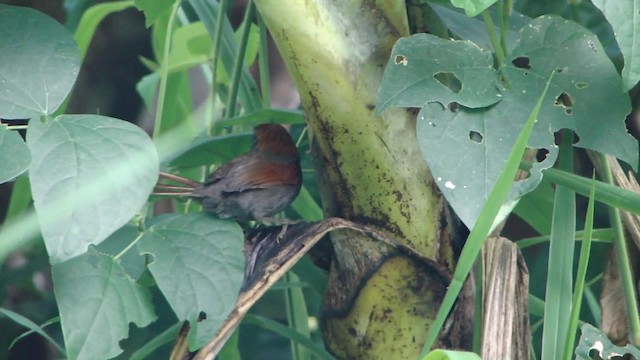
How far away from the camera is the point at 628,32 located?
2.53ft

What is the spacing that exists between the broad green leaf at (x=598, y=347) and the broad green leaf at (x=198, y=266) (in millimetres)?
347

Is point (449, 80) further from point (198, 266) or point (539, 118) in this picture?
point (198, 266)

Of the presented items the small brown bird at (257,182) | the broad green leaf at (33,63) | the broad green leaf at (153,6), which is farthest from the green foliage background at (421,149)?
the broad green leaf at (153,6)

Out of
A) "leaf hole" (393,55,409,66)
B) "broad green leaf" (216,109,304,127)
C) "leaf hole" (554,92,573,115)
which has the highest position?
"leaf hole" (393,55,409,66)

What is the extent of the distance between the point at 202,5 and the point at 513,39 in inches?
17.7

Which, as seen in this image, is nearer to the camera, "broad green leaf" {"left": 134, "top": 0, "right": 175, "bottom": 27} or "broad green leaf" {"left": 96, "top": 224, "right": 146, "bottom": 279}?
"broad green leaf" {"left": 96, "top": 224, "right": 146, "bottom": 279}

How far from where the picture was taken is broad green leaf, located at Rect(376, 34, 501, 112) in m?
0.80

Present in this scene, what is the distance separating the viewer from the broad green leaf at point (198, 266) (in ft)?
2.63

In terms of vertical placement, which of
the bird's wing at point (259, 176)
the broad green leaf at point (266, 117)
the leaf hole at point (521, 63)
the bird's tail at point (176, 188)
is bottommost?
the bird's wing at point (259, 176)

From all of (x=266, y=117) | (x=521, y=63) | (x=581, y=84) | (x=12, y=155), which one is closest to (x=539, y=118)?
(x=581, y=84)

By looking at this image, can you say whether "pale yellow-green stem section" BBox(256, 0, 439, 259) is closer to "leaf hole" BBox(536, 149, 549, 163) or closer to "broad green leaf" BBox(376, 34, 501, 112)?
"broad green leaf" BBox(376, 34, 501, 112)

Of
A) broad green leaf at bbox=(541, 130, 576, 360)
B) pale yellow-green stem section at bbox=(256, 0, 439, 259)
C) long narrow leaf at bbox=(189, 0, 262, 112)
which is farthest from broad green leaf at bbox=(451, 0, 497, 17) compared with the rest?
long narrow leaf at bbox=(189, 0, 262, 112)

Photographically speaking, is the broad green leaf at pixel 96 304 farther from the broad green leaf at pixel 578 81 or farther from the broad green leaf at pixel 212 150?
the broad green leaf at pixel 578 81

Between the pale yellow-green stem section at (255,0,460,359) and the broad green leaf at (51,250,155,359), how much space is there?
0.21 metres
